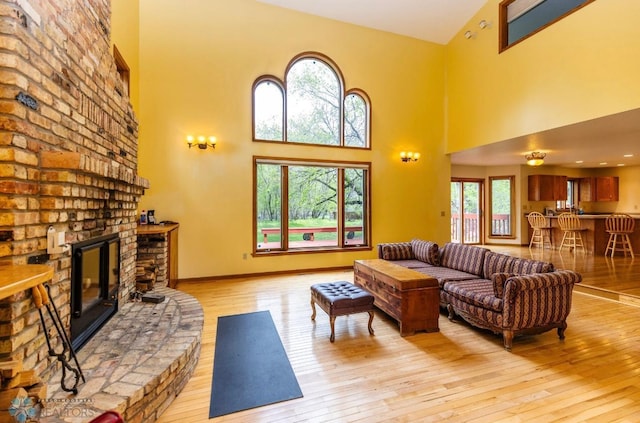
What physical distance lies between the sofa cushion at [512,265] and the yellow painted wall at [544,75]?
90.6 inches

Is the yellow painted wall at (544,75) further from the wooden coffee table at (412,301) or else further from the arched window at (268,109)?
the arched window at (268,109)

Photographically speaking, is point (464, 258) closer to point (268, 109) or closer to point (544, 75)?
point (544, 75)

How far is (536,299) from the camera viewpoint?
2.89 metres

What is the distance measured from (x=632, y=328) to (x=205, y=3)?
25.4 ft

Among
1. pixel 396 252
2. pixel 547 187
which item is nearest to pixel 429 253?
pixel 396 252

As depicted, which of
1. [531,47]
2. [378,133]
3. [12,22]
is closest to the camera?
[12,22]

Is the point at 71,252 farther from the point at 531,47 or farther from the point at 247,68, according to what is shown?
the point at 531,47

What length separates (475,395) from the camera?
2188 mm

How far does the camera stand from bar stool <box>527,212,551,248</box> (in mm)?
8312

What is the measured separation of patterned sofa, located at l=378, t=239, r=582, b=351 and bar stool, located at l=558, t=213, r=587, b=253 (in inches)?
210

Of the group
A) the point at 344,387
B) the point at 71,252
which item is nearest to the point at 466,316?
the point at 344,387

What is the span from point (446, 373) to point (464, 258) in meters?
2.25

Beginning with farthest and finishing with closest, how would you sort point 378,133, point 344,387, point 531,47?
point 378,133
point 531,47
point 344,387

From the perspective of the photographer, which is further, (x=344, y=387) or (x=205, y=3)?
(x=205, y=3)
